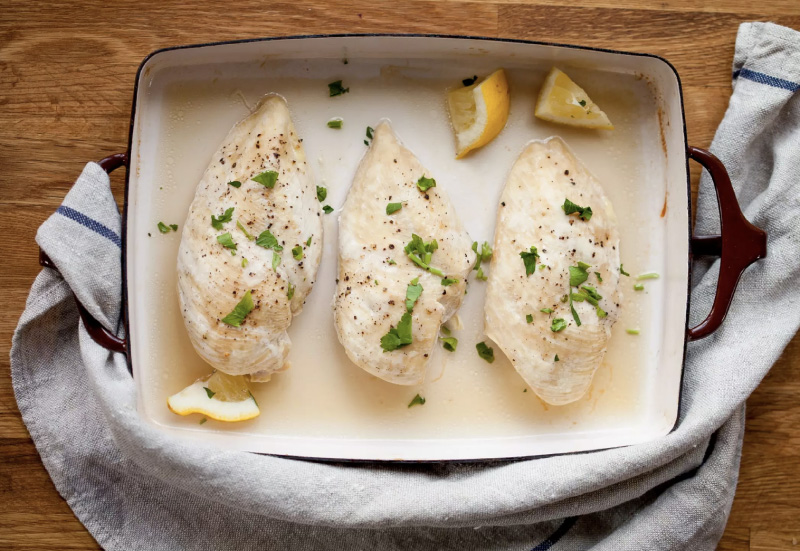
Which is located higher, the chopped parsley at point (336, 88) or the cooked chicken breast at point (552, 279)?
the chopped parsley at point (336, 88)

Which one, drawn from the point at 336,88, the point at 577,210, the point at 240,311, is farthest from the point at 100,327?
the point at 577,210

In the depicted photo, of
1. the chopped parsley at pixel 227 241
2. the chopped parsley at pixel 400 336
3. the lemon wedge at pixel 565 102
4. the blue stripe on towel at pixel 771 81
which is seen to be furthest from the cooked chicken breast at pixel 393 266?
the blue stripe on towel at pixel 771 81

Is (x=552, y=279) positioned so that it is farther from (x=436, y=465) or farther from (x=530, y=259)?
(x=436, y=465)

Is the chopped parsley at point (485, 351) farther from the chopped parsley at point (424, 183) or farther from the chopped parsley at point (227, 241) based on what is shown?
the chopped parsley at point (227, 241)

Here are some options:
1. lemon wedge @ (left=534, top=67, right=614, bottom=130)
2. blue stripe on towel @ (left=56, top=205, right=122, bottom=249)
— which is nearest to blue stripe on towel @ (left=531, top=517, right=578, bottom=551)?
lemon wedge @ (left=534, top=67, right=614, bottom=130)

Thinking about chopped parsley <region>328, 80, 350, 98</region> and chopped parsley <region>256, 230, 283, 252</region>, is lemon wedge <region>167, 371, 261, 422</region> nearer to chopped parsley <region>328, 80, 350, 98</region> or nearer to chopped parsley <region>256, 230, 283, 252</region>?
chopped parsley <region>256, 230, 283, 252</region>

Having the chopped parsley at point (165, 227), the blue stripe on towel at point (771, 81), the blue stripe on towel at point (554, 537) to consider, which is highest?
the blue stripe on towel at point (771, 81)

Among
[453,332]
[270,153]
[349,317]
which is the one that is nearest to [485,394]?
[453,332]
